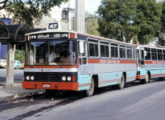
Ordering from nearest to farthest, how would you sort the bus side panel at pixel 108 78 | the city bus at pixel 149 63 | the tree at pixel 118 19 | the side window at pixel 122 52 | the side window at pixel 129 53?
the bus side panel at pixel 108 78
the side window at pixel 122 52
the side window at pixel 129 53
the city bus at pixel 149 63
the tree at pixel 118 19

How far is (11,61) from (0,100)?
5.46m

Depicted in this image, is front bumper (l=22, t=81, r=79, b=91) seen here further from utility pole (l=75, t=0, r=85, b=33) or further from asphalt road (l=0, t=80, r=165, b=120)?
utility pole (l=75, t=0, r=85, b=33)

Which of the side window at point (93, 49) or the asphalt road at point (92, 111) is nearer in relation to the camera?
the asphalt road at point (92, 111)

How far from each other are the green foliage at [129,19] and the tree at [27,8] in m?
16.0

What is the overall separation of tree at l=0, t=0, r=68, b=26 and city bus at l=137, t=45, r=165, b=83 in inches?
314

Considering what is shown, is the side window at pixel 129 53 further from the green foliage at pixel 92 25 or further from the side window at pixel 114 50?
the green foliage at pixel 92 25

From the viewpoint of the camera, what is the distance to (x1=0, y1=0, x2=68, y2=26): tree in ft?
58.9

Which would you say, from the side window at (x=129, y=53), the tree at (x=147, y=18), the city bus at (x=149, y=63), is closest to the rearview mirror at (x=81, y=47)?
the side window at (x=129, y=53)

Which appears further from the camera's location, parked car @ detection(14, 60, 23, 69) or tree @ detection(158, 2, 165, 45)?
parked car @ detection(14, 60, 23, 69)

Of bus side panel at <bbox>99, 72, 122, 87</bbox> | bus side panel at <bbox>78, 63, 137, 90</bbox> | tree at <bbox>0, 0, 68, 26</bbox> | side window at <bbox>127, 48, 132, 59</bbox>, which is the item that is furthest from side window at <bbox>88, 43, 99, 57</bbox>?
Result: side window at <bbox>127, 48, 132, 59</bbox>

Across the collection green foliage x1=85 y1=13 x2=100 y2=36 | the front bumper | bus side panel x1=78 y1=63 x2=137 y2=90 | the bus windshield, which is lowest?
the front bumper

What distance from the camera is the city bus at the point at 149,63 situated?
23.1 m

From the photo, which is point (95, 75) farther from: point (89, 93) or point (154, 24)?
point (154, 24)

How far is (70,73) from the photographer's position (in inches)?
503
